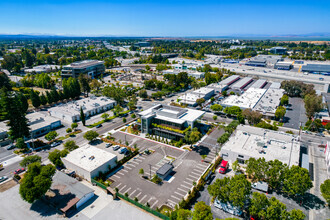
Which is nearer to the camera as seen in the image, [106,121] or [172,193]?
[172,193]

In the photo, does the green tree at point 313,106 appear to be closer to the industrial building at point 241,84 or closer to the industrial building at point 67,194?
the industrial building at point 241,84

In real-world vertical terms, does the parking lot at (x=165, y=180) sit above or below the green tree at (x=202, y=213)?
below

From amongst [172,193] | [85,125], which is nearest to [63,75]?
[85,125]

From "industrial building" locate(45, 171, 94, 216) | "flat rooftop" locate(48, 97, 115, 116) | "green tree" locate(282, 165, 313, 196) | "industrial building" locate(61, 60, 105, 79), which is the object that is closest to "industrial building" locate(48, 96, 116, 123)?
"flat rooftop" locate(48, 97, 115, 116)

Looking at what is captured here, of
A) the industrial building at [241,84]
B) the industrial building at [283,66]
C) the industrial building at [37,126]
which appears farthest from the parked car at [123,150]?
the industrial building at [283,66]

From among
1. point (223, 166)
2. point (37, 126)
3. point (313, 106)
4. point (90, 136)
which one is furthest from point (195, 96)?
point (37, 126)

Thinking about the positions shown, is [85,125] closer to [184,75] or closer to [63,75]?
[184,75]
